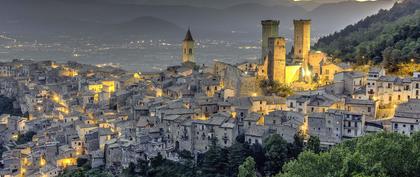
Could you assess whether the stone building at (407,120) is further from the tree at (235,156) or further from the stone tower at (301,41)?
the stone tower at (301,41)

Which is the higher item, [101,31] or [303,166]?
[101,31]

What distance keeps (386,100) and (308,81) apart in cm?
711

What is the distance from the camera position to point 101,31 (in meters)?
146

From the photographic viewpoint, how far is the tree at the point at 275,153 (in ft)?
70.8

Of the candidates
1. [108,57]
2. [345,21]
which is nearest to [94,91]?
[345,21]

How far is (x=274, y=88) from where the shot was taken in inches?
1165

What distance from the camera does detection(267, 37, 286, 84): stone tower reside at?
30.9 meters

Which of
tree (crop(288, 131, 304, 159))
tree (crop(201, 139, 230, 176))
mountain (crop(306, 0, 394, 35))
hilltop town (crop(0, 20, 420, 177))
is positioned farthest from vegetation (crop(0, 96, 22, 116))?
mountain (crop(306, 0, 394, 35))

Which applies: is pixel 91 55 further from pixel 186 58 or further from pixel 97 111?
pixel 97 111

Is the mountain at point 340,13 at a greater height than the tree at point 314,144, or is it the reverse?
the mountain at point 340,13

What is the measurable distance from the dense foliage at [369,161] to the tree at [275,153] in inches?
240

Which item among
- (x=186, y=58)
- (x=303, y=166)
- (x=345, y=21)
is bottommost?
(x=303, y=166)

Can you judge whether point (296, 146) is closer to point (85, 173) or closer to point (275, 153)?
point (275, 153)

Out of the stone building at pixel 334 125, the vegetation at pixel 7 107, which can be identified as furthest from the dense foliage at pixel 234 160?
the vegetation at pixel 7 107
